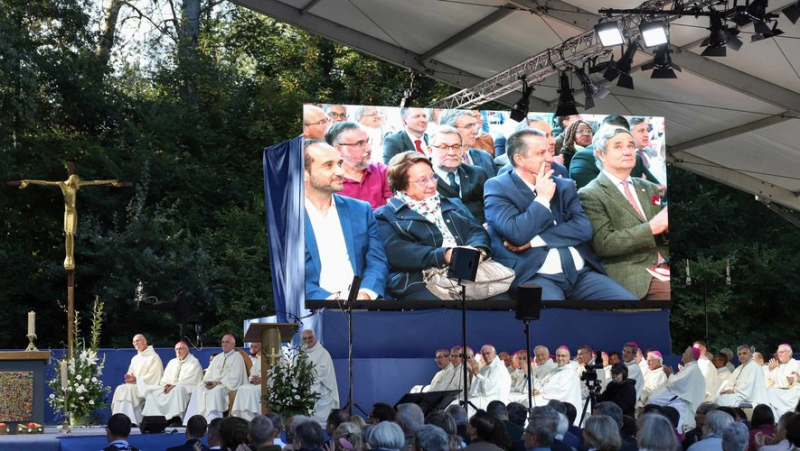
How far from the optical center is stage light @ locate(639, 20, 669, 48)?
571 inches

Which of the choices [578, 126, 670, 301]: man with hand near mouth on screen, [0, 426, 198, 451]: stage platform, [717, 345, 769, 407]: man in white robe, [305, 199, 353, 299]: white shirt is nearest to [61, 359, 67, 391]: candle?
[0, 426, 198, 451]: stage platform

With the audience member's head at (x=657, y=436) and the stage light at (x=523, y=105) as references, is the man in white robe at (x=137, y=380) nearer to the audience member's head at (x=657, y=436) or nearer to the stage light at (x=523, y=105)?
the stage light at (x=523, y=105)

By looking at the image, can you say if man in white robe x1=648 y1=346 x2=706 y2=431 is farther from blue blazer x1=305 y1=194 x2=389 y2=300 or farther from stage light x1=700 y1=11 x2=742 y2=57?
blue blazer x1=305 y1=194 x2=389 y2=300

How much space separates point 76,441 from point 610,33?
869 centimetres

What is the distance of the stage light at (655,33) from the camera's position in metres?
14.5

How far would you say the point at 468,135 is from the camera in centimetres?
1931

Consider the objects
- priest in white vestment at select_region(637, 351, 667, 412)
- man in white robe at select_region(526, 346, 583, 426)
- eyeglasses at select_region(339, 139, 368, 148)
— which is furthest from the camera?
eyeglasses at select_region(339, 139, 368, 148)

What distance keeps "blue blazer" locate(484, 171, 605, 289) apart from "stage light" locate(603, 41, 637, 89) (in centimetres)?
372

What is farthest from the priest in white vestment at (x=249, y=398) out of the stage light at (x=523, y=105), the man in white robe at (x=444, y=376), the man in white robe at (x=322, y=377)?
the stage light at (x=523, y=105)

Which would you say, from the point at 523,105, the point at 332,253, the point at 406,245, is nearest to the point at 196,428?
the point at 332,253

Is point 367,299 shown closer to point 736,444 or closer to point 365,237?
point 365,237

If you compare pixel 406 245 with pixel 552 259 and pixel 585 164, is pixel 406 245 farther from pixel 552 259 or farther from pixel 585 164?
pixel 585 164

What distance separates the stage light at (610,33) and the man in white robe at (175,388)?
7735 millimetres

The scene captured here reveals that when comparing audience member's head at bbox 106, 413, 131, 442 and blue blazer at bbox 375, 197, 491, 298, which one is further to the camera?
blue blazer at bbox 375, 197, 491, 298
